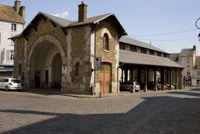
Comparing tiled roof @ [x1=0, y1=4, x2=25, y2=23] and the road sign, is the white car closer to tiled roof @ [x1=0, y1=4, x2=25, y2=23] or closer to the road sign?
the road sign

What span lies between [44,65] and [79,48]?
8925mm

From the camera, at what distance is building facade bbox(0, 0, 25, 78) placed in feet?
106

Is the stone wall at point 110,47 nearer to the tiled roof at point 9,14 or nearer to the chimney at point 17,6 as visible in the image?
the tiled roof at point 9,14

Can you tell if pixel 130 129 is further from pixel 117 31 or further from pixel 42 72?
pixel 42 72

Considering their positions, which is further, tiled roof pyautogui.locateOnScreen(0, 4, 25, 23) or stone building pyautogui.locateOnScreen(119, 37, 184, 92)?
tiled roof pyautogui.locateOnScreen(0, 4, 25, 23)

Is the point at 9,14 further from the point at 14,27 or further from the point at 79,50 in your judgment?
the point at 79,50

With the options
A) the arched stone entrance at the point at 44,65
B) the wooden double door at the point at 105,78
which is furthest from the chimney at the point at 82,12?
the arched stone entrance at the point at 44,65

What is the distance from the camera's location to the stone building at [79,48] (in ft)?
54.6

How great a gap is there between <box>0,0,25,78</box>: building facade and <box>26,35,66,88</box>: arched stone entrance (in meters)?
11.4

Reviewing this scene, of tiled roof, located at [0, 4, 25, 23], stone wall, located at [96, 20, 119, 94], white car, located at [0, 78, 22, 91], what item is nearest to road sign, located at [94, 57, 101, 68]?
stone wall, located at [96, 20, 119, 94]

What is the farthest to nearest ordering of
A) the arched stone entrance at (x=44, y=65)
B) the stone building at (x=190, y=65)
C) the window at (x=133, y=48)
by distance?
the stone building at (x=190, y=65), the window at (x=133, y=48), the arched stone entrance at (x=44, y=65)

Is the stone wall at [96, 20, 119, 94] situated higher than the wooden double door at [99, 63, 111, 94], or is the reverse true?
the stone wall at [96, 20, 119, 94]

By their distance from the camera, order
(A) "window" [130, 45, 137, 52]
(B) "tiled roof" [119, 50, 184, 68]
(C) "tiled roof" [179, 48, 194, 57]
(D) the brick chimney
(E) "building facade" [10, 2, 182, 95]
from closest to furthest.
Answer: (E) "building facade" [10, 2, 182, 95], (B) "tiled roof" [119, 50, 184, 68], (A) "window" [130, 45, 137, 52], (D) the brick chimney, (C) "tiled roof" [179, 48, 194, 57]

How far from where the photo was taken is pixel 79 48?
17.1 metres
